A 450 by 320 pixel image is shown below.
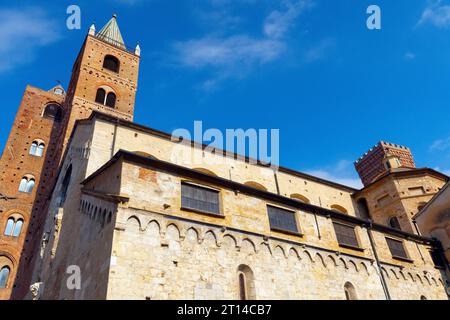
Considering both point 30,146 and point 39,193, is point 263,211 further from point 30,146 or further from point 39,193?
point 30,146

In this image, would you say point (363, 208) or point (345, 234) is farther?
point (363, 208)

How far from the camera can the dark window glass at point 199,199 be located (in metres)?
11.2

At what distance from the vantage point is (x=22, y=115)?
2992 cm

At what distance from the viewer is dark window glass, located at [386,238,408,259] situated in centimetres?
1622

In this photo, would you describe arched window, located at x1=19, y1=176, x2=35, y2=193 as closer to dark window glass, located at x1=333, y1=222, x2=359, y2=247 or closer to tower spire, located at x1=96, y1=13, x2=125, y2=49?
tower spire, located at x1=96, y1=13, x2=125, y2=49

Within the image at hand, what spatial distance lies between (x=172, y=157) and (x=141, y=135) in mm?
2031

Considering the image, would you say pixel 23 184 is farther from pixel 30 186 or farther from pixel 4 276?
pixel 4 276

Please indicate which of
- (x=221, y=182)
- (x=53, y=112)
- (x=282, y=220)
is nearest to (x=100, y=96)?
(x=53, y=112)

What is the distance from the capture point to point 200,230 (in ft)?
35.0

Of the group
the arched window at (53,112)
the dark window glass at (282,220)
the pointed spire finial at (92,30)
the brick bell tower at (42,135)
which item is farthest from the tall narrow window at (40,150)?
the dark window glass at (282,220)

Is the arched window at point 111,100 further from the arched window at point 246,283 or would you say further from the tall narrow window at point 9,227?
the arched window at point 246,283

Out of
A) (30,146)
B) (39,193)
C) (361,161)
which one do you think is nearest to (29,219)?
(39,193)

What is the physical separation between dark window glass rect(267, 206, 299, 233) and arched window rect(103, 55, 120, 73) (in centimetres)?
2319

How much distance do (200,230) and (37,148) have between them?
24.2 metres
